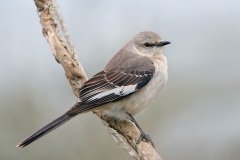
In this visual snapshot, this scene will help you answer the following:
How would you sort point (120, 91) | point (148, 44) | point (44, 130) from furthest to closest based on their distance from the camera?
point (148, 44) < point (120, 91) < point (44, 130)

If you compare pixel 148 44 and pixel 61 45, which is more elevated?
pixel 61 45

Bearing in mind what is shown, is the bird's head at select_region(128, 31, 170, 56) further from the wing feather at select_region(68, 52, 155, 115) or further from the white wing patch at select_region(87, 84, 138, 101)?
the white wing patch at select_region(87, 84, 138, 101)

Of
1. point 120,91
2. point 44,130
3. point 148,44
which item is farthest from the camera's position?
point 148,44

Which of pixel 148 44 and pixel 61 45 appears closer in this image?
pixel 61 45

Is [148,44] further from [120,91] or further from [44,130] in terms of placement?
[44,130]

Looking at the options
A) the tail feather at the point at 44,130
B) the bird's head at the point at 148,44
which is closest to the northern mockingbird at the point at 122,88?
the tail feather at the point at 44,130

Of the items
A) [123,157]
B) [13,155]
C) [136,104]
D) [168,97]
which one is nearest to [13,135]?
[13,155]

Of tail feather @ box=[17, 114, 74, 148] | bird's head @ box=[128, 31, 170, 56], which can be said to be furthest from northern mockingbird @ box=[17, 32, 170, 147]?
bird's head @ box=[128, 31, 170, 56]

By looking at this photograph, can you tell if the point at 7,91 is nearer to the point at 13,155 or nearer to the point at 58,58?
the point at 13,155

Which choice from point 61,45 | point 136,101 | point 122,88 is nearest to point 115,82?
point 122,88
